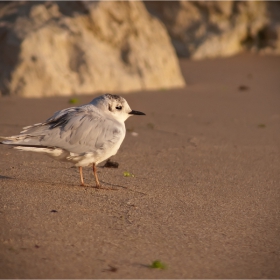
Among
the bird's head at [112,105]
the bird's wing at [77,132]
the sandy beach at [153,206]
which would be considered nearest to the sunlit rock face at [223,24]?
the sandy beach at [153,206]

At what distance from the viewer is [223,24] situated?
1488 cm

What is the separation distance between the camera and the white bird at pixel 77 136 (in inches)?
190

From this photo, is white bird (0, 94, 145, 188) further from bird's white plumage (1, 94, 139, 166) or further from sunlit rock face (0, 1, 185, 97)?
sunlit rock face (0, 1, 185, 97)

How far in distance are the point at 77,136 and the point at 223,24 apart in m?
10.6

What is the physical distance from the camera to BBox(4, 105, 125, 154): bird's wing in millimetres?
4855

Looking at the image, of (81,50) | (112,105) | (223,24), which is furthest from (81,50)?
(223,24)

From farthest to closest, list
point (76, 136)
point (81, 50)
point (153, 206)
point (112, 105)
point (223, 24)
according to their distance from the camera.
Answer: point (223, 24) → point (81, 50) → point (112, 105) → point (76, 136) → point (153, 206)

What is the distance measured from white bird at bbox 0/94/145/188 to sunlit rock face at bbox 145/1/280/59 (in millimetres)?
9829

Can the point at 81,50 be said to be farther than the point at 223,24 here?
No

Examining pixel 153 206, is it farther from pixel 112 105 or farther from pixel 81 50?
pixel 81 50

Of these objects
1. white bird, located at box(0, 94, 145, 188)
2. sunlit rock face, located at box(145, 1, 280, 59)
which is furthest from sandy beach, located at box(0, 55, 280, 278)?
sunlit rock face, located at box(145, 1, 280, 59)

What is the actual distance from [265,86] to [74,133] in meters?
7.45

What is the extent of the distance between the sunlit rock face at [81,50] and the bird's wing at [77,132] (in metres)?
4.28

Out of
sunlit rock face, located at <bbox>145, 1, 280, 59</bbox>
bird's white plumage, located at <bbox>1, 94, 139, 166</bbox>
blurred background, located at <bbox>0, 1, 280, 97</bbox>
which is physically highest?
bird's white plumage, located at <bbox>1, 94, 139, 166</bbox>
